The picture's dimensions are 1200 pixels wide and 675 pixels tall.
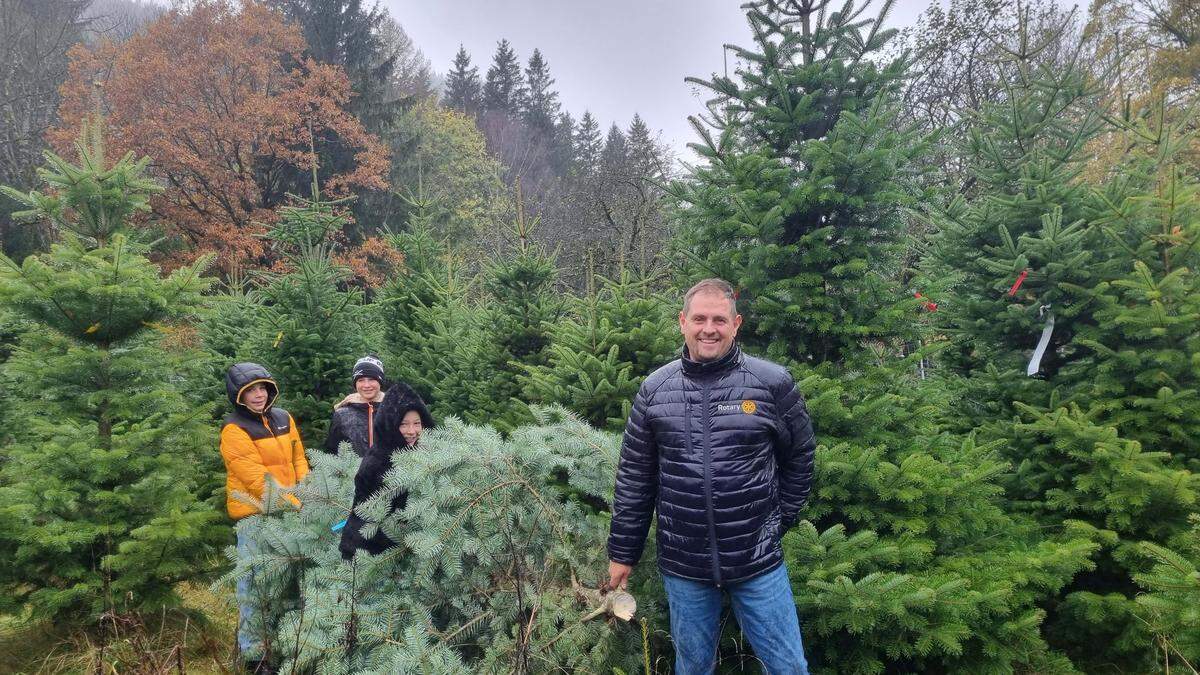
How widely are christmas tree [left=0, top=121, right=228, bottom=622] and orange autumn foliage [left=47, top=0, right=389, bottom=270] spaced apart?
12.6 m

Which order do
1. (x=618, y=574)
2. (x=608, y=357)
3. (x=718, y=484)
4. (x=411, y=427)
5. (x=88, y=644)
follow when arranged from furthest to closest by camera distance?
(x=608, y=357) → (x=88, y=644) → (x=411, y=427) → (x=618, y=574) → (x=718, y=484)

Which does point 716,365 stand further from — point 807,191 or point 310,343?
point 310,343

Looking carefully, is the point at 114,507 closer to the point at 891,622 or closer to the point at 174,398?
the point at 174,398

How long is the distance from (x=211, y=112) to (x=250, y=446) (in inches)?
681

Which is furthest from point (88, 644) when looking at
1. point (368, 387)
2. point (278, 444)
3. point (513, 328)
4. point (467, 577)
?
point (513, 328)

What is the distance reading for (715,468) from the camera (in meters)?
Answer: 2.54

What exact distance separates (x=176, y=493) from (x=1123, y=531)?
6361 millimetres

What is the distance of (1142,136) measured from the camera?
4.85 metres

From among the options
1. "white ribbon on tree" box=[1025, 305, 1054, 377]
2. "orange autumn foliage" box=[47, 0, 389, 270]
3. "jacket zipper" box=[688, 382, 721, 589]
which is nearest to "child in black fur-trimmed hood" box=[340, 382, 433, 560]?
"jacket zipper" box=[688, 382, 721, 589]

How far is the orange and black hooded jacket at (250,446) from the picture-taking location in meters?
4.16

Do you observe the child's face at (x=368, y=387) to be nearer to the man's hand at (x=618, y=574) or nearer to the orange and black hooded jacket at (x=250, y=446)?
the orange and black hooded jacket at (x=250, y=446)

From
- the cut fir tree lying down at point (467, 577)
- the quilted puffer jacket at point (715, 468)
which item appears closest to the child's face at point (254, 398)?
the cut fir tree lying down at point (467, 577)

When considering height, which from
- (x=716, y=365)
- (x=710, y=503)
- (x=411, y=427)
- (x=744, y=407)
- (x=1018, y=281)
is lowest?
(x=411, y=427)

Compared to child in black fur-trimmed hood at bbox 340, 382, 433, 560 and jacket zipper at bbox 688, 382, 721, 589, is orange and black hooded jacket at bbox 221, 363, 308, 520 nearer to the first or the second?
child in black fur-trimmed hood at bbox 340, 382, 433, 560
